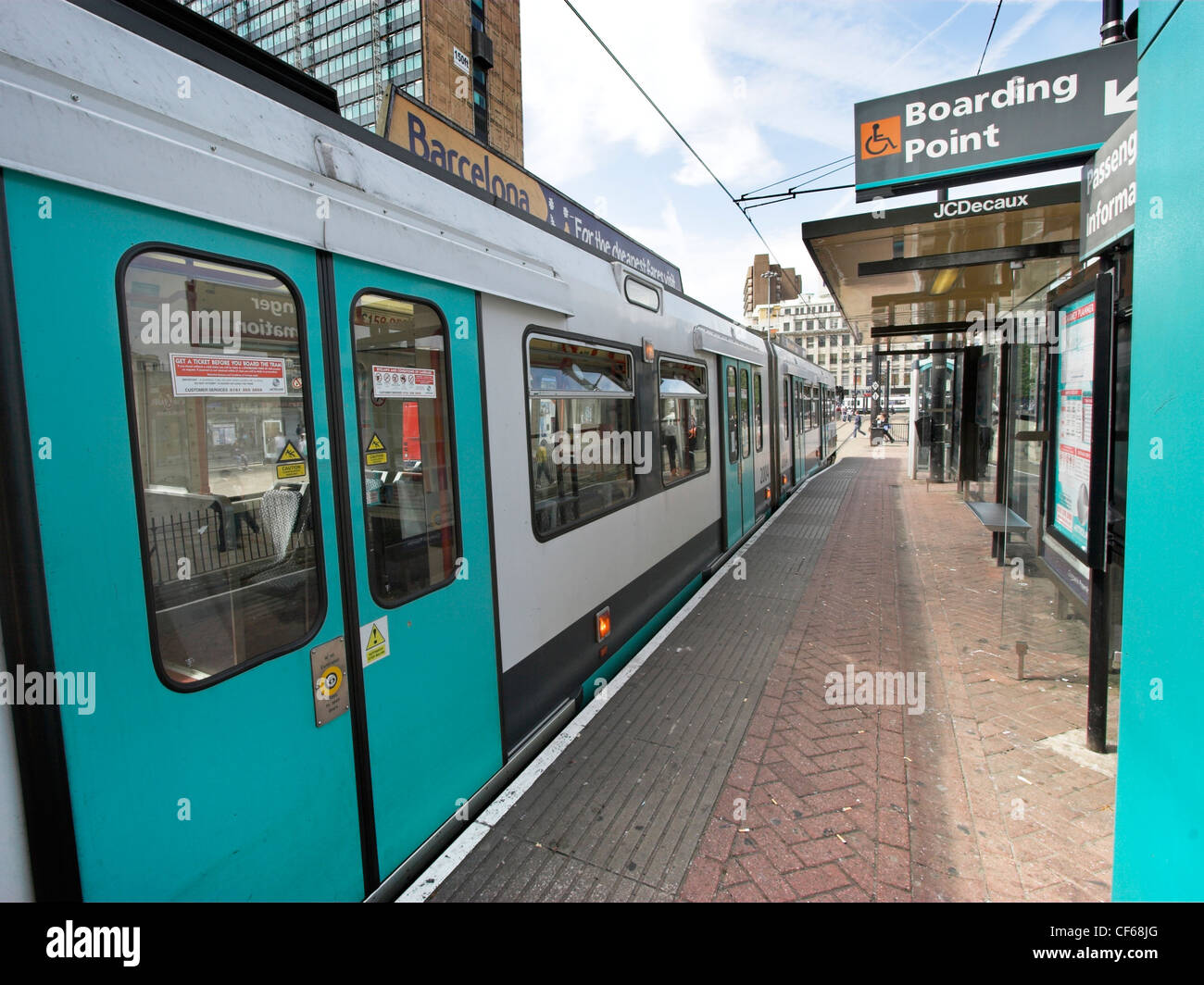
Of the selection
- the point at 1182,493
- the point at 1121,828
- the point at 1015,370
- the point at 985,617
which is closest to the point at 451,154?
the point at 1182,493

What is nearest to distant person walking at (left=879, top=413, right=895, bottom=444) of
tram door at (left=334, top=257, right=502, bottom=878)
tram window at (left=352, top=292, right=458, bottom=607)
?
tram door at (left=334, top=257, right=502, bottom=878)

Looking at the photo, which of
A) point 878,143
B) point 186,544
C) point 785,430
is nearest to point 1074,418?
point 878,143

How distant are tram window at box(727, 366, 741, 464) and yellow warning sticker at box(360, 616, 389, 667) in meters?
5.96

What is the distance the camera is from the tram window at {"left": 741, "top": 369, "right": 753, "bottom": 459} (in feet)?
28.2

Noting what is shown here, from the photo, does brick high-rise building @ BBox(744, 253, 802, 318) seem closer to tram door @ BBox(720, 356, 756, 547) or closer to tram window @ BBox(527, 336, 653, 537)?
tram door @ BBox(720, 356, 756, 547)

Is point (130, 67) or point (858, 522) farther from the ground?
point (130, 67)

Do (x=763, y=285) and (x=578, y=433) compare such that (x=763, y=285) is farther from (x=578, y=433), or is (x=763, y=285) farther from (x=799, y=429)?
(x=578, y=433)

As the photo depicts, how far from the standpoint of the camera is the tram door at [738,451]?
7.80 metres

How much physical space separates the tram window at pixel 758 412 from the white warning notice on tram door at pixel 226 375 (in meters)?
8.10

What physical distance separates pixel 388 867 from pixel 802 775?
2.00 meters

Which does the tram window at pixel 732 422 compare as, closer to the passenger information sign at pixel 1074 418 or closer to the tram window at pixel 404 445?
the passenger information sign at pixel 1074 418

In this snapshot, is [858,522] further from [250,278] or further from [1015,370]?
[250,278]

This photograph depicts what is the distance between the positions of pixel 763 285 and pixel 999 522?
72.4 m

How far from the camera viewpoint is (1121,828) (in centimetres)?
177
